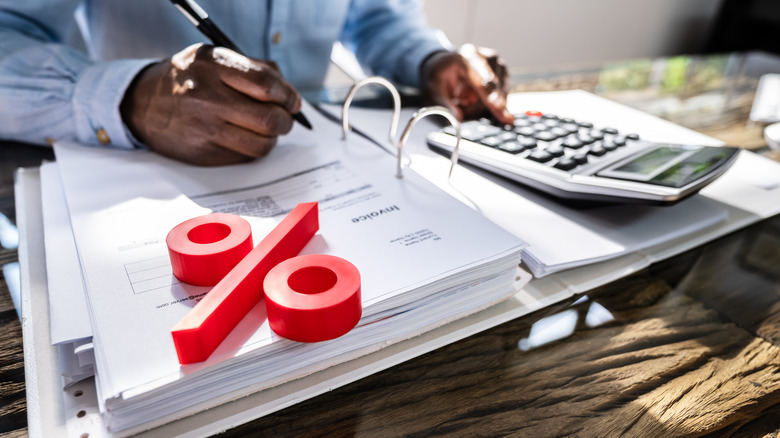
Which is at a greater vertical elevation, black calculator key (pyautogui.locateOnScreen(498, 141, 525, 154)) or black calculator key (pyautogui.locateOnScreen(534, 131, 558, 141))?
black calculator key (pyautogui.locateOnScreen(534, 131, 558, 141))

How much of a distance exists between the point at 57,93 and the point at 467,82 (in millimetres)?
518

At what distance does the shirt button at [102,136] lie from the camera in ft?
1.72

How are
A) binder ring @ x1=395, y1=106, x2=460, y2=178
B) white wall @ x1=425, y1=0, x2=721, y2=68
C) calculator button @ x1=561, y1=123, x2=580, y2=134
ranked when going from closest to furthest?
binder ring @ x1=395, y1=106, x2=460, y2=178, calculator button @ x1=561, y1=123, x2=580, y2=134, white wall @ x1=425, y1=0, x2=721, y2=68

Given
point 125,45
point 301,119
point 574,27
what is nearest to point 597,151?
point 301,119

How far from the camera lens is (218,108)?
0.48 meters

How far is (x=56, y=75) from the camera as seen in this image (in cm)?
57

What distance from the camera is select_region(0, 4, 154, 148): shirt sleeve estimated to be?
53 centimetres

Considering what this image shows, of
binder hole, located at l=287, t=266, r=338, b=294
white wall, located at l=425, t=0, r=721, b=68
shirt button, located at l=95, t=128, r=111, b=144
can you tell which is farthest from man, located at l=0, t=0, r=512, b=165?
white wall, located at l=425, t=0, r=721, b=68

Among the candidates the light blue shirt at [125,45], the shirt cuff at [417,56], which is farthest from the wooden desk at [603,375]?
the shirt cuff at [417,56]

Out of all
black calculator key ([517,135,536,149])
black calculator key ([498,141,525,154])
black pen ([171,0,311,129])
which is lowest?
black calculator key ([498,141,525,154])

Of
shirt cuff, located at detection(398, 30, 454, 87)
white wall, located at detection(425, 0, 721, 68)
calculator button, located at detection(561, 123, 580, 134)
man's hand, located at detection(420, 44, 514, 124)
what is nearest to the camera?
calculator button, located at detection(561, 123, 580, 134)

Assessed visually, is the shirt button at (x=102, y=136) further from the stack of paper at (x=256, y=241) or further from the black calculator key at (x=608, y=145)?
the black calculator key at (x=608, y=145)

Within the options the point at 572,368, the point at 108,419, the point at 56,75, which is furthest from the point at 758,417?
the point at 56,75

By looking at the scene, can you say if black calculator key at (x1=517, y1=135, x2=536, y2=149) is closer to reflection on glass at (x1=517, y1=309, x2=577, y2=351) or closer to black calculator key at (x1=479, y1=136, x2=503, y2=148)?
black calculator key at (x1=479, y1=136, x2=503, y2=148)
